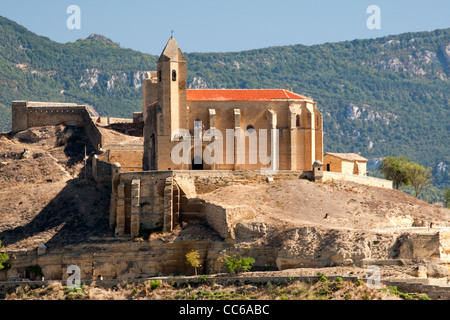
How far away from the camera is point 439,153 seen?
15362 centimetres

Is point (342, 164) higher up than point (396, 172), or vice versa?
point (342, 164)

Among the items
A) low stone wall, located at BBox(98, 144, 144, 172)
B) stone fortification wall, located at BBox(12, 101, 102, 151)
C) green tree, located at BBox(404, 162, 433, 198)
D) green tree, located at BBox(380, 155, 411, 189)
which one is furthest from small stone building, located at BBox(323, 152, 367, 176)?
stone fortification wall, located at BBox(12, 101, 102, 151)

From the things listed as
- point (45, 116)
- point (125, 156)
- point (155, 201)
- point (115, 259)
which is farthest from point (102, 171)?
point (45, 116)

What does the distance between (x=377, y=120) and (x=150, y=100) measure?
77821mm

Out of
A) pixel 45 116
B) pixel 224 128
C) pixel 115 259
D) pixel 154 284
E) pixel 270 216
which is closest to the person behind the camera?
pixel 154 284

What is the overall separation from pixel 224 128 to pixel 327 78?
297ft

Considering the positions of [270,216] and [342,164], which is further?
[342,164]

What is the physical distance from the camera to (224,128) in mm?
76125

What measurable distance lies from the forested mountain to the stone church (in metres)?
60.0

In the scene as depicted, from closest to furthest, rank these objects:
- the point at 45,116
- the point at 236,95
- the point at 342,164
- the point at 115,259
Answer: the point at 115,259, the point at 236,95, the point at 342,164, the point at 45,116

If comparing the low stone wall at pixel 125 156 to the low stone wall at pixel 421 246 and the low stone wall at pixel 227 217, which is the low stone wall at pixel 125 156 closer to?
the low stone wall at pixel 227 217

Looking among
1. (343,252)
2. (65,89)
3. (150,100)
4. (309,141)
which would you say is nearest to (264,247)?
(343,252)

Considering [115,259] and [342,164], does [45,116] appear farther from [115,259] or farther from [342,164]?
[115,259]

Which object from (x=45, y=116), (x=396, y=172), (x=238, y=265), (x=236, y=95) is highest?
(x=236, y=95)
